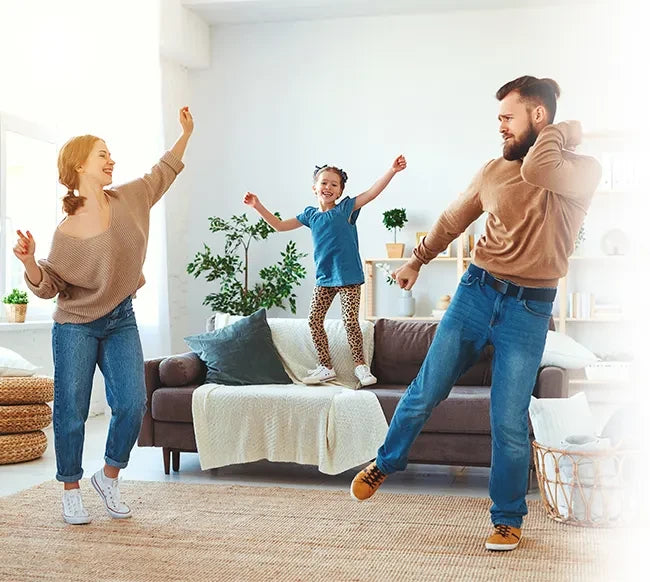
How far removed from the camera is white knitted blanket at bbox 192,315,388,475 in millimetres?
3967

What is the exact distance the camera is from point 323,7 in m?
6.86

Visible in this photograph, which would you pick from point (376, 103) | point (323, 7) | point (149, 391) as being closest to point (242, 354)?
point (149, 391)

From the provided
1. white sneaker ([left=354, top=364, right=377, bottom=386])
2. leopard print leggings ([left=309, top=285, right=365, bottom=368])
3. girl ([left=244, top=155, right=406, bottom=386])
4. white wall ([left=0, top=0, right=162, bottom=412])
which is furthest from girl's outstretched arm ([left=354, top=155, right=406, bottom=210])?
white wall ([left=0, top=0, right=162, bottom=412])

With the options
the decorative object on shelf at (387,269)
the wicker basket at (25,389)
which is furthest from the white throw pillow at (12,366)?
the decorative object on shelf at (387,269)

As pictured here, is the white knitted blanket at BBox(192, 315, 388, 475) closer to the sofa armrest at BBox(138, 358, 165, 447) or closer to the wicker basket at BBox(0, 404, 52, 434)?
the sofa armrest at BBox(138, 358, 165, 447)

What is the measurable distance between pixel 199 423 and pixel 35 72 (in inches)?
127

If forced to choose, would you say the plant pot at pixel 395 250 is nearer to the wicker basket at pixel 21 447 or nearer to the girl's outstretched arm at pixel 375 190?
the girl's outstretched arm at pixel 375 190

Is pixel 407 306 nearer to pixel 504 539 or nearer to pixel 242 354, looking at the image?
pixel 242 354

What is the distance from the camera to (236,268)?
718 cm

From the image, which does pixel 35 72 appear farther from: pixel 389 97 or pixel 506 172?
pixel 506 172

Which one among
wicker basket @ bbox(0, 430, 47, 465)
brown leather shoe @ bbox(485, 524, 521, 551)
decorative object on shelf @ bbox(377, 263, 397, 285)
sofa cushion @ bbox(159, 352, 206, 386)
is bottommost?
wicker basket @ bbox(0, 430, 47, 465)

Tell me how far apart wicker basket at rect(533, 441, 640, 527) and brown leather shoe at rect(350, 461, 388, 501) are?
746 mm

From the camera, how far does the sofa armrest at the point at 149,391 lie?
4.22 m

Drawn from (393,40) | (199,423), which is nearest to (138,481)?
(199,423)
